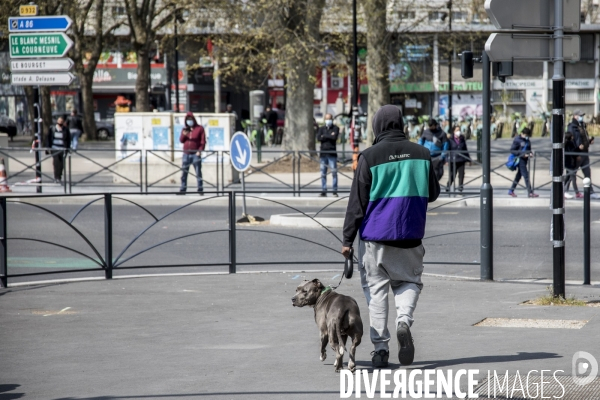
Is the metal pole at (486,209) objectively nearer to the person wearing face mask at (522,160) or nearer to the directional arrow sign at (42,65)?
the person wearing face mask at (522,160)

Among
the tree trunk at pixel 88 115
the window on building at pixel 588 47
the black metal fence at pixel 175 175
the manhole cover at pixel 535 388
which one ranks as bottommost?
the manhole cover at pixel 535 388

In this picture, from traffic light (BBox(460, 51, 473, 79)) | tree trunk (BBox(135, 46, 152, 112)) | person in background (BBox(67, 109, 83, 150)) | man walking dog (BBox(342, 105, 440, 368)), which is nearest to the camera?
man walking dog (BBox(342, 105, 440, 368))

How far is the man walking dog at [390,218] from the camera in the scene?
6.12m

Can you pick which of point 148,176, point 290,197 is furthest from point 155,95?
point 290,197

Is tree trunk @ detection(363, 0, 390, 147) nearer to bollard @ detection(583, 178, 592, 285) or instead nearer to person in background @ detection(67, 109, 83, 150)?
person in background @ detection(67, 109, 83, 150)

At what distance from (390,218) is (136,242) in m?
7.64

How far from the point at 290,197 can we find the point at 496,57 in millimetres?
12740

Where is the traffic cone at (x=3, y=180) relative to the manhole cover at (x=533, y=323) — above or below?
above

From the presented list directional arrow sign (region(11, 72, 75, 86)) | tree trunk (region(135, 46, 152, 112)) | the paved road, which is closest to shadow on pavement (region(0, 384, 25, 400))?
the paved road

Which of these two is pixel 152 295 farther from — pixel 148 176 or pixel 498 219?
pixel 148 176

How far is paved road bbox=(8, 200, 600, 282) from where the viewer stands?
1173cm

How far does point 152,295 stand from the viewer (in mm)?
9617

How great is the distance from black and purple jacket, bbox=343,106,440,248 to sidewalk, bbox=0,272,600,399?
0.90 m

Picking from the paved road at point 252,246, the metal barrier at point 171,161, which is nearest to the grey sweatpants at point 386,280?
the paved road at point 252,246
